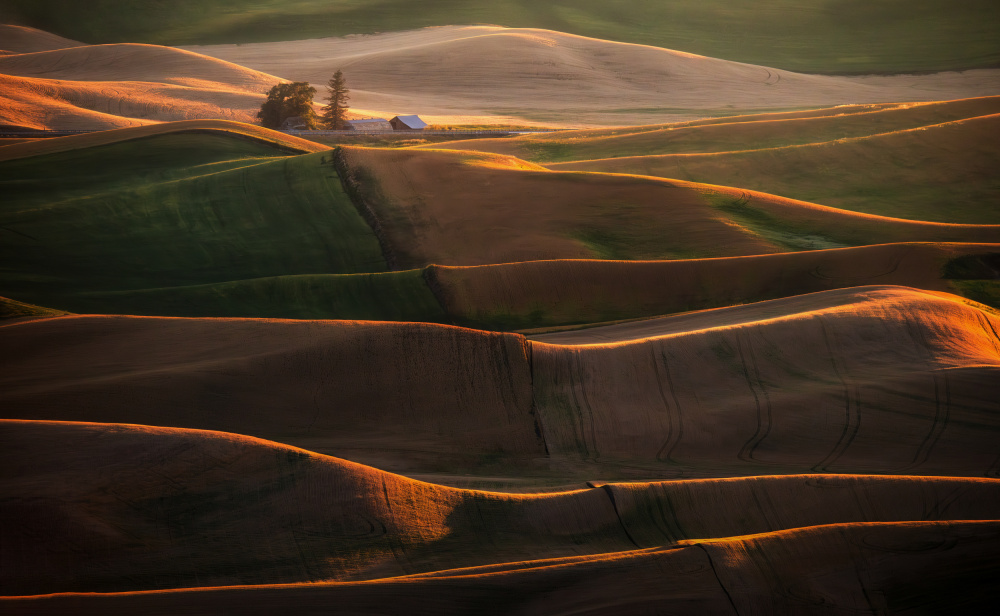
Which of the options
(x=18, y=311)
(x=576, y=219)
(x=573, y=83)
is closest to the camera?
(x=18, y=311)

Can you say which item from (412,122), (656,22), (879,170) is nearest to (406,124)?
(412,122)

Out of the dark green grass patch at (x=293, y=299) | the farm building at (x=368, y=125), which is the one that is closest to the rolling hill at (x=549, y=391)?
the dark green grass patch at (x=293, y=299)

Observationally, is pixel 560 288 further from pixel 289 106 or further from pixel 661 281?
pixel 289 106

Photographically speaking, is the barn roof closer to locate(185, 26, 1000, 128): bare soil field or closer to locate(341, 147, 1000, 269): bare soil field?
locate(185, 26, 1000, 128): bare soil field

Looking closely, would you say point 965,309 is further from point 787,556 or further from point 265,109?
point 265,109

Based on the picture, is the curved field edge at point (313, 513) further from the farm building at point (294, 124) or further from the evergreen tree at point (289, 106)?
the evergreen tree at point (289, 106)
